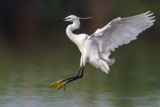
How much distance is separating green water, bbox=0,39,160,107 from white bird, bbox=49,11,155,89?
0.81 m

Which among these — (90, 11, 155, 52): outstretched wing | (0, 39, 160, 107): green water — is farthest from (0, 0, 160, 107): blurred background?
(90, 11, 155, 52): outstretched wing

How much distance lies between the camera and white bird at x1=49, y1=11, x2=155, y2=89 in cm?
738

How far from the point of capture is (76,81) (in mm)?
10852

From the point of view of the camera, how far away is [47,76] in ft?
38.0

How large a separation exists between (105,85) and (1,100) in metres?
2.38

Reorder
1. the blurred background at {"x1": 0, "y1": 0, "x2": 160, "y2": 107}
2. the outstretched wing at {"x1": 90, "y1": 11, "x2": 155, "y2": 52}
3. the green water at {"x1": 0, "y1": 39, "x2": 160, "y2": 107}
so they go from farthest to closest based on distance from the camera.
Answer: the blurred background at {"x1": 0, "y1": 0, "x2": 160, "y2": 107}
the green water at {"x1": 0, "y1": 39, "x2": 160, "y2": 107}
the outstretched wing at {"x1": 90, "y1": 11, "x2": 155, "y2": 52}

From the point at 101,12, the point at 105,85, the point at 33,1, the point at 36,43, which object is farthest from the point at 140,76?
the point at 33,1

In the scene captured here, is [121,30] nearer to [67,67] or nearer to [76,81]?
[76,81]

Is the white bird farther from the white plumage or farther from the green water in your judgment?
the green water

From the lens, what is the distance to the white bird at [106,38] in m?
7.38

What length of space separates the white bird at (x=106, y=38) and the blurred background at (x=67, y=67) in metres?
0.81

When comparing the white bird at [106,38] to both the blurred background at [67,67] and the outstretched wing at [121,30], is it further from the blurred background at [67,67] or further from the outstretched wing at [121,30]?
the blurred background at [67,67]

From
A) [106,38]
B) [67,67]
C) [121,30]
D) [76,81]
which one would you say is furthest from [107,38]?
[67,67]

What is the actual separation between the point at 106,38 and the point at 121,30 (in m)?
0.26
